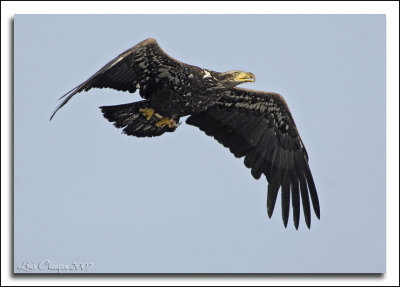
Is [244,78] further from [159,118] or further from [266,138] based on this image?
[266,138]

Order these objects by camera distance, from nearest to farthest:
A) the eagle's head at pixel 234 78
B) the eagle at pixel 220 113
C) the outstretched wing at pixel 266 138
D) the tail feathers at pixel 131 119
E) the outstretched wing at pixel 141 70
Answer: the outstretched wing at pixel 141 70 → the eagle at pixel 220 113 → the eagle's head at pixel 234 78 → the tail feathers at pixel 131 119 → the outstretched wing at pixel 266 138

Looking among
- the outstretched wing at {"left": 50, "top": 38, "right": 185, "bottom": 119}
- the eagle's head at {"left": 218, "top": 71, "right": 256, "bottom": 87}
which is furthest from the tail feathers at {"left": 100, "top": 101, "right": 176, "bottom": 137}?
the eagle's head at {"left": 218, "top": 71, "right": 256, "bottom": 87}

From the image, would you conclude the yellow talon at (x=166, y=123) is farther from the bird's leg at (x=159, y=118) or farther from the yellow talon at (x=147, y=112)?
the yellow talon at (x=147, y=112)

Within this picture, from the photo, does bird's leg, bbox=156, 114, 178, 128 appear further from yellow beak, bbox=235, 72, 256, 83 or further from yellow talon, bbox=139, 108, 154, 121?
yellow beak, bbox=235, 72, 256, 83

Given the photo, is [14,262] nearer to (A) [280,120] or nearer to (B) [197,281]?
(B) [197,281]

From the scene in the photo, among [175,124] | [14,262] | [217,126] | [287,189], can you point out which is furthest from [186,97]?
[14,262]

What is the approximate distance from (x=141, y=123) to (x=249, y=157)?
5.77 ft

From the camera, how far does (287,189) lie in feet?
36.1

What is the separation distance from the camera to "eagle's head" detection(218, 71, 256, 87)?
32.7ft

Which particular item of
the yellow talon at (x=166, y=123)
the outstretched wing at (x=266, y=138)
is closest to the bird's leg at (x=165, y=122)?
the yellow talon at (x=166, y=123)


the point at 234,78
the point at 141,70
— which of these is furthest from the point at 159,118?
the point at 234,78

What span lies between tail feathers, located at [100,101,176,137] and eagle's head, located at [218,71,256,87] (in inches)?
40.6

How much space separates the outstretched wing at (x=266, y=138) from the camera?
10906 mm

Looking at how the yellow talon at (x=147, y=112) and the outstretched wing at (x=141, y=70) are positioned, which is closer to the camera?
the outstretched wing at (x=141, y=70)
